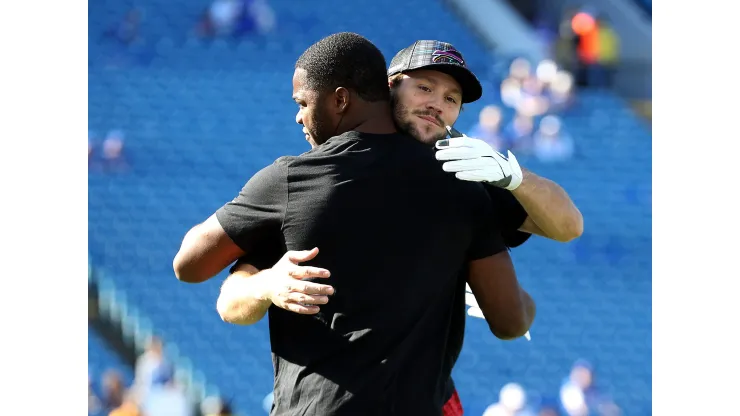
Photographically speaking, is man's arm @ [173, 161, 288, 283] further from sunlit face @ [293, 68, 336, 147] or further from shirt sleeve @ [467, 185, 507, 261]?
shirt sleeve @ [467, 185, 507, 261]

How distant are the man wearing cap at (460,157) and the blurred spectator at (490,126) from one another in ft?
15.2

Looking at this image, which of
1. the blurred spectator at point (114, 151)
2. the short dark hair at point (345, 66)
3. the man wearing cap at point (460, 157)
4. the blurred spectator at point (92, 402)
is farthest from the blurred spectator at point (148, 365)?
the short dark hair at point (345, 66)

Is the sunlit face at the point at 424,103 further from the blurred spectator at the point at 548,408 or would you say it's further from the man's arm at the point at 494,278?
the blurred spectator at the point at 548,408

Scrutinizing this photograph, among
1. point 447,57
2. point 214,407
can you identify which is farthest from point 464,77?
point 214,407

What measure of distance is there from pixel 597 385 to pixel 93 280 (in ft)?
11.1

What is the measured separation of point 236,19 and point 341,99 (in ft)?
17.6

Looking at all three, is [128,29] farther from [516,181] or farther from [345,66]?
[516,181]

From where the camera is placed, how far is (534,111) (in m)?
6.73

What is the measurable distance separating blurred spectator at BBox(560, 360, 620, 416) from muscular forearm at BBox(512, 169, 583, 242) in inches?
176

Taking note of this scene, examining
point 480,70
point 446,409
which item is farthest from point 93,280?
point 446,409

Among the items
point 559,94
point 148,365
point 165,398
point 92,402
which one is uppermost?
point 559,94

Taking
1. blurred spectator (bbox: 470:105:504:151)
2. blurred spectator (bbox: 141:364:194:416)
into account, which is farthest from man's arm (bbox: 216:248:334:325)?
blurred spectator (bbox: 470:105:504:151)

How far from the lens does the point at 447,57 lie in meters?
1.93

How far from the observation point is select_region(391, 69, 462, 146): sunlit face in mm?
1902
